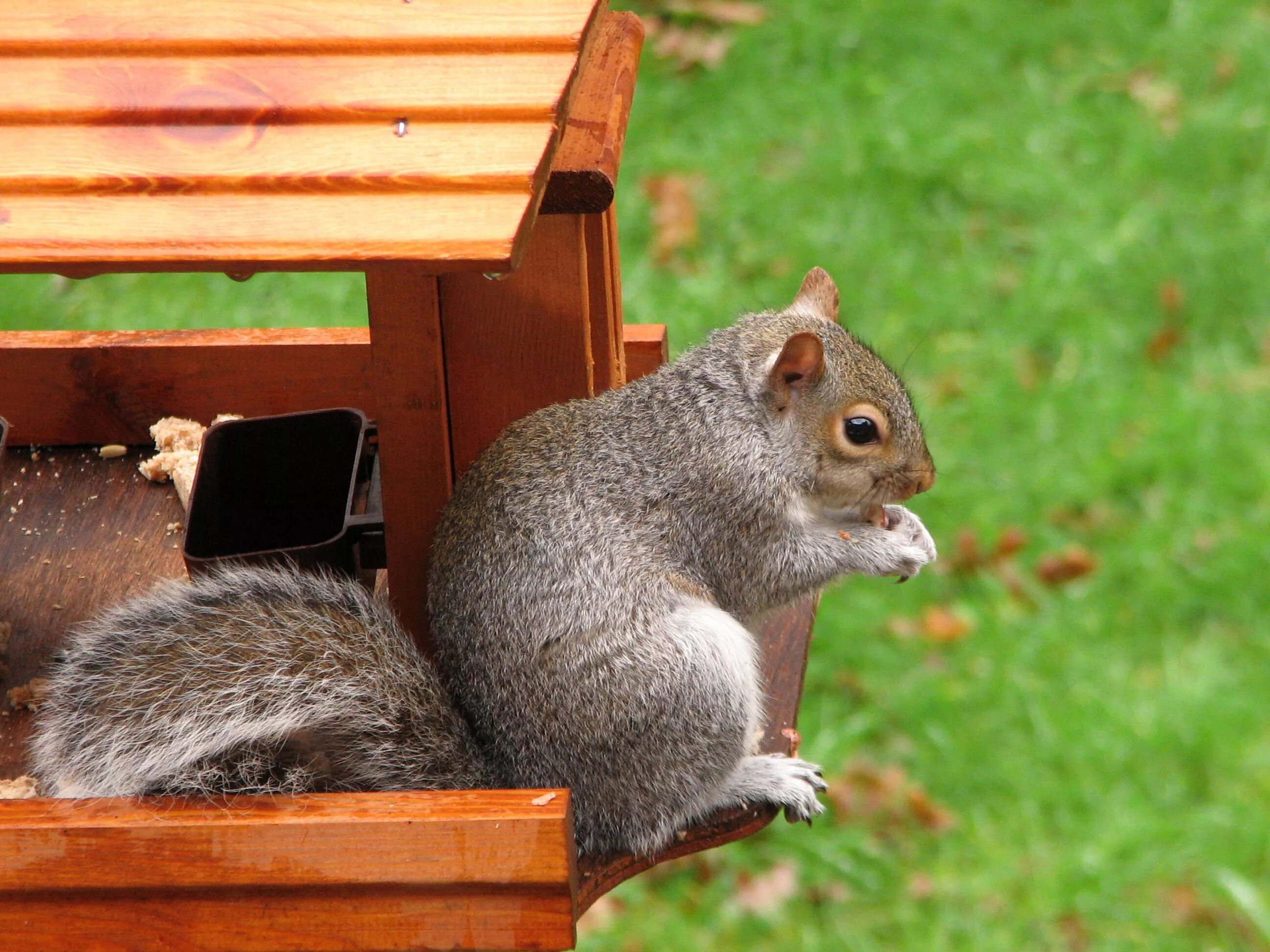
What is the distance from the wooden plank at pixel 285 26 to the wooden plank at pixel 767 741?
669 mm

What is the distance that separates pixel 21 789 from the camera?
152cm

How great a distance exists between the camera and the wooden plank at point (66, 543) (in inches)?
70.7

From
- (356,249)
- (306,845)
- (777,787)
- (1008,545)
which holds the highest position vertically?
(356,249)

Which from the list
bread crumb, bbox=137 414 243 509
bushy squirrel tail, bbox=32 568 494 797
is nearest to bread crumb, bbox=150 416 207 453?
bread crumb, bbox=137 414 243 509

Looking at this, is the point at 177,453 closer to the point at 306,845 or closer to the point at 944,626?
the point at 306,845

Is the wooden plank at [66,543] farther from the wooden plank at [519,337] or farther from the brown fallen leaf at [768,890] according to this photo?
the brown fallen leaf at [768,890]

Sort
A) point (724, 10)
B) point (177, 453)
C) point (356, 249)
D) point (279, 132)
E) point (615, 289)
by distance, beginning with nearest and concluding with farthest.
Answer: point (356, 249)
point (279, 132)
point (615, 289)
point (177, 453)
point (724, 10)

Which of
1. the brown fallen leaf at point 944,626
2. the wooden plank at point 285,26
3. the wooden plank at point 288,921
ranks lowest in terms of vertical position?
the brown fallen leaf at point 944,626

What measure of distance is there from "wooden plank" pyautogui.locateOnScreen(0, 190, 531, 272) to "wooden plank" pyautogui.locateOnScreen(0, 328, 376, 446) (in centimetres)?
87

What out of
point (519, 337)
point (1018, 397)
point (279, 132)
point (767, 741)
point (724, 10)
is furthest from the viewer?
point (724, 10)

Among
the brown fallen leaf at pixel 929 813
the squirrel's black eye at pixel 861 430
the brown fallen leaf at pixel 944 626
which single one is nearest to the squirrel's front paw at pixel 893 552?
the squirrel's black eye at pixel 861 430

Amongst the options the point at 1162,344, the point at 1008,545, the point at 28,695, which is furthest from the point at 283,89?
the point at 1162,344

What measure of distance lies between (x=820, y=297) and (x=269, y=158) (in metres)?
0.80

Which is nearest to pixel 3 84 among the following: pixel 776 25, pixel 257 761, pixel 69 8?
pixel 69 8
